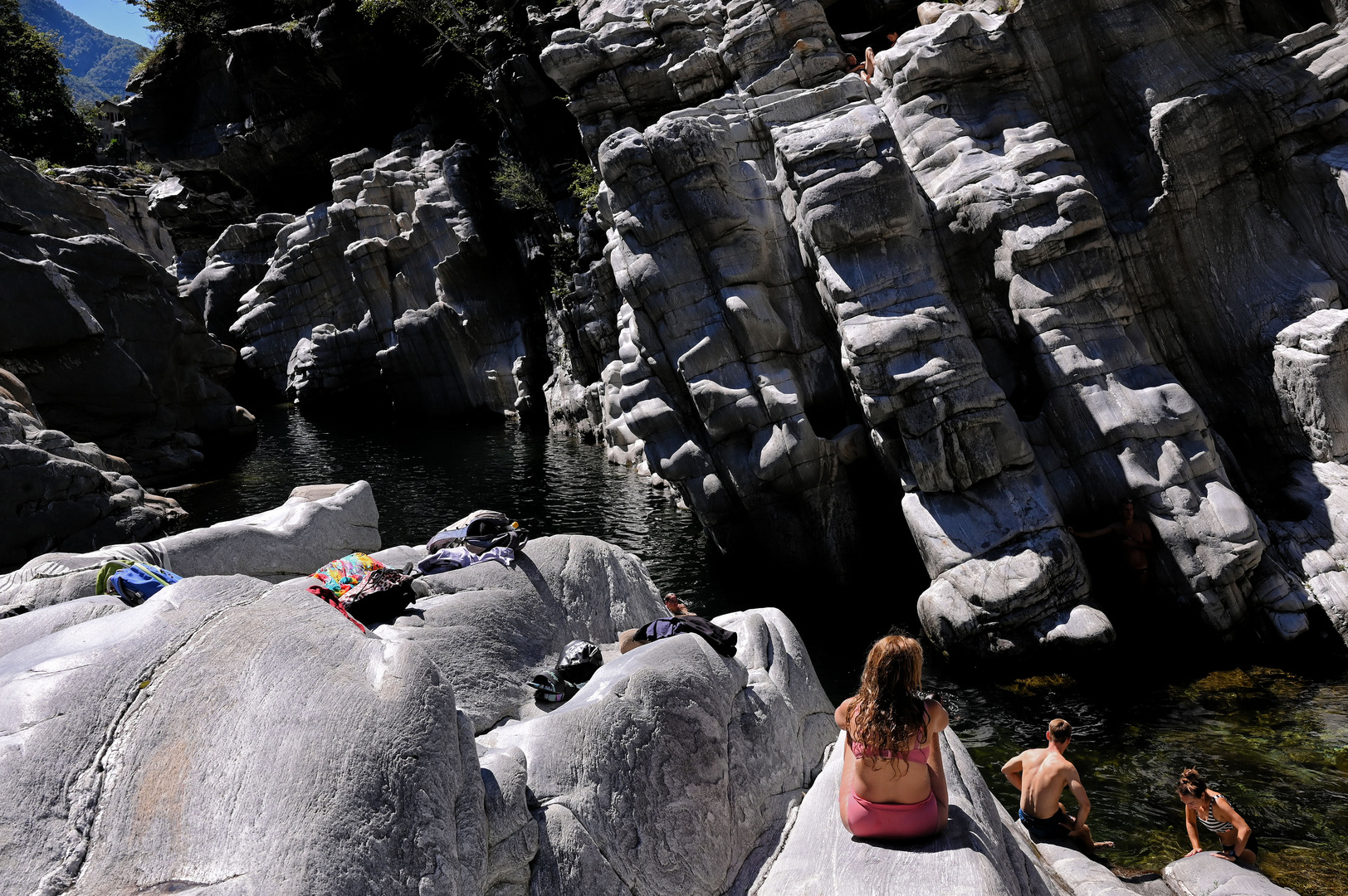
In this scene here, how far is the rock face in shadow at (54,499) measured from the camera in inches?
645

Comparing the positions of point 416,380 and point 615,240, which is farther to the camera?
point 416,380

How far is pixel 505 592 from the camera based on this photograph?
7.80 metres

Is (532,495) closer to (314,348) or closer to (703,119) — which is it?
(703,119)

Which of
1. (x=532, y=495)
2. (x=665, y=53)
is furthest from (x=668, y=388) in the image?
(x=665, y=53)

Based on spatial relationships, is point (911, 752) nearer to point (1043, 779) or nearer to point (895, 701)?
point (895, 701)

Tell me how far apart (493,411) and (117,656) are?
107ft

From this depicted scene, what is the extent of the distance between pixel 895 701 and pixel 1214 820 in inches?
259

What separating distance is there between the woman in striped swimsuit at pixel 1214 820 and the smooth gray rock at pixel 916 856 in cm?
375

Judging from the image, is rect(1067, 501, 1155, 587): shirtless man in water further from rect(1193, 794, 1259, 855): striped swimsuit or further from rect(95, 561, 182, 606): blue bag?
rect(95, 561, 182, 606): blue bag

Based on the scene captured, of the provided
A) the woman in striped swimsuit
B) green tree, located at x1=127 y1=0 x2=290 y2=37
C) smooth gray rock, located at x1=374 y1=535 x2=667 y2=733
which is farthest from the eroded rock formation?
the woman in striped swimsuit

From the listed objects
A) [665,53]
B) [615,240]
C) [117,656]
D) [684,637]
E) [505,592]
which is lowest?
[684,637]

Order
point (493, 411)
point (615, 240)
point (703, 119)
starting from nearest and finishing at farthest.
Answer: point (703, 119) < point (615, 240) < point (493, 411)

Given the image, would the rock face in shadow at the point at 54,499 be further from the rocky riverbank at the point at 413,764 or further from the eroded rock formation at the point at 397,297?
the eroded rock formation at the point at 397,297

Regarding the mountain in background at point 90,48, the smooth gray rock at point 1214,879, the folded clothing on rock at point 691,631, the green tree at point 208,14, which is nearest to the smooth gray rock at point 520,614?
the folded clothing on rock at point 691,631
